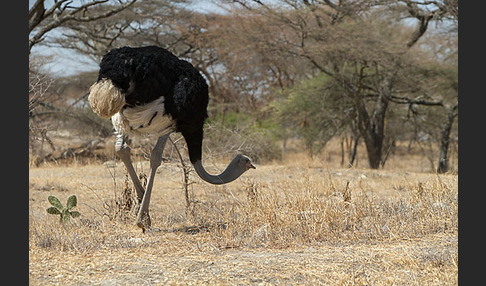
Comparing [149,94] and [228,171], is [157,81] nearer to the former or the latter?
[149,94]

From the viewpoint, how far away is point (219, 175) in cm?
472

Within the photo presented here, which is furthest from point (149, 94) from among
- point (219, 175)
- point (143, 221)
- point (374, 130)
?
point (374, 130)

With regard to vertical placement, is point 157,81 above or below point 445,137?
above

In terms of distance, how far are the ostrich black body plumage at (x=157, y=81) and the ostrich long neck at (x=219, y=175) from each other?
0.42 metres

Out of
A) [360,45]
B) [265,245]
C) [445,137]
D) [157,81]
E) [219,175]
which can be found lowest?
[265,245]

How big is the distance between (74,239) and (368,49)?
8.90 metres

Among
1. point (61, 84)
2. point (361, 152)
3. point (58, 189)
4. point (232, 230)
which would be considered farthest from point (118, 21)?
point (232, 230)

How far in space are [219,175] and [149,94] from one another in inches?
37.0

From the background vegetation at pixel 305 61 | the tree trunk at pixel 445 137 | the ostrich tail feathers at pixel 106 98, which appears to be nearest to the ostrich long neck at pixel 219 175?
the ostrich tail feathers at pixel 106 98

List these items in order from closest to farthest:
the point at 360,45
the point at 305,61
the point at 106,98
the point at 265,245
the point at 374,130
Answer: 1. the point at 106,98
2. the point at 265,245
3. the point at 360,45
4. the point at 374,130
5. the point at 305,61

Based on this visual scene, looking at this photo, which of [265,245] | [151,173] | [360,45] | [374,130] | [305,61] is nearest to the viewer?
[265,245]

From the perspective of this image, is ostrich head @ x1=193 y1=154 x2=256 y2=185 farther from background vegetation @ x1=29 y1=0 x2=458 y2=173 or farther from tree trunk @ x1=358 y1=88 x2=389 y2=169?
tree trunk @ x1=358 y1=88 x2=389 y2=169

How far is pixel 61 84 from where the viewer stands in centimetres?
1761

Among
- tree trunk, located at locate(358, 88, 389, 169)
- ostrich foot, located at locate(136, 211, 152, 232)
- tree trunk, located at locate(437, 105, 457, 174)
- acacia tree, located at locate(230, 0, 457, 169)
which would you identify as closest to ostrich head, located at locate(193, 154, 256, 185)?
ostrich foot, located at locate(136, 211, 152, 232)
